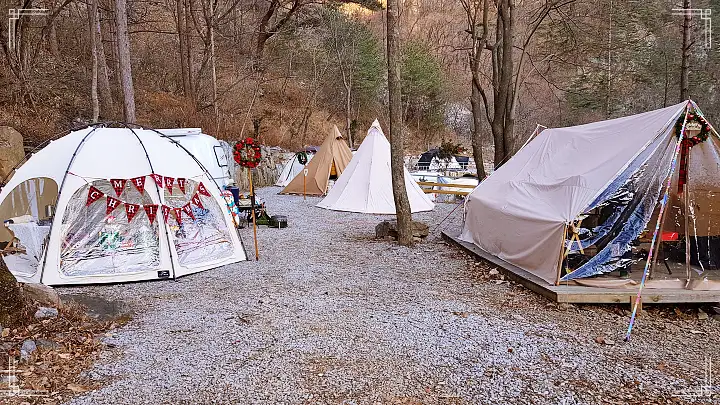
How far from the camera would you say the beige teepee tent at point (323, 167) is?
50.3ft

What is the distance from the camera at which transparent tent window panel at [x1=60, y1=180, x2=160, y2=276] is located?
6.30 meters

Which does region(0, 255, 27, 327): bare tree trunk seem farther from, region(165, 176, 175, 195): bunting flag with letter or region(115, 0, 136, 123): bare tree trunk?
region(115, 0, 136, 123): bare tree trunk

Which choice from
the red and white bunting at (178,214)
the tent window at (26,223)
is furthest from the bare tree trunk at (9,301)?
the red and white bunting at (178,214)

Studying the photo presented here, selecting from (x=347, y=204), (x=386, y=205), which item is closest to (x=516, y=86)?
(x=386, y=205)

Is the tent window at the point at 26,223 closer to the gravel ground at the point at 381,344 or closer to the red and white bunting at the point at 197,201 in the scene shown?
the gravel ground at the point at 381,344

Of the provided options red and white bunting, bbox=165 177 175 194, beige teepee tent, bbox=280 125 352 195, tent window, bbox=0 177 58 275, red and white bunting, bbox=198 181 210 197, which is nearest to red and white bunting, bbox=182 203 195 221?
red and white bunting, bbox=198 181 210 197

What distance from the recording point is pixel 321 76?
89.2 ft

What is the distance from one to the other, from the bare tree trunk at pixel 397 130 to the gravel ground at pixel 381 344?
179 cm

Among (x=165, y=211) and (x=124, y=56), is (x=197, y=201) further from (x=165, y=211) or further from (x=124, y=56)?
(x=124, y=56)

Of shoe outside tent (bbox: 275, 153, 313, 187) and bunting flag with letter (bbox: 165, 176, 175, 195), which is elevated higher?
bunting flag with letter (bbox: 165, 176, 175, 195)

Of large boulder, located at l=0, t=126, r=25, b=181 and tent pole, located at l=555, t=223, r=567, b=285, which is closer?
tent pole, located at l=555, t=223, r=567, b=285

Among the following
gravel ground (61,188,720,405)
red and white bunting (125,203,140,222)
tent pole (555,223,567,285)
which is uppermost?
red and white bunting (125,203,140,222)

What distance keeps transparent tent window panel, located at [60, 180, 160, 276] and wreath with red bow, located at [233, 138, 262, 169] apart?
1642 millimetres

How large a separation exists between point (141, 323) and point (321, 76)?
77.6 feet
